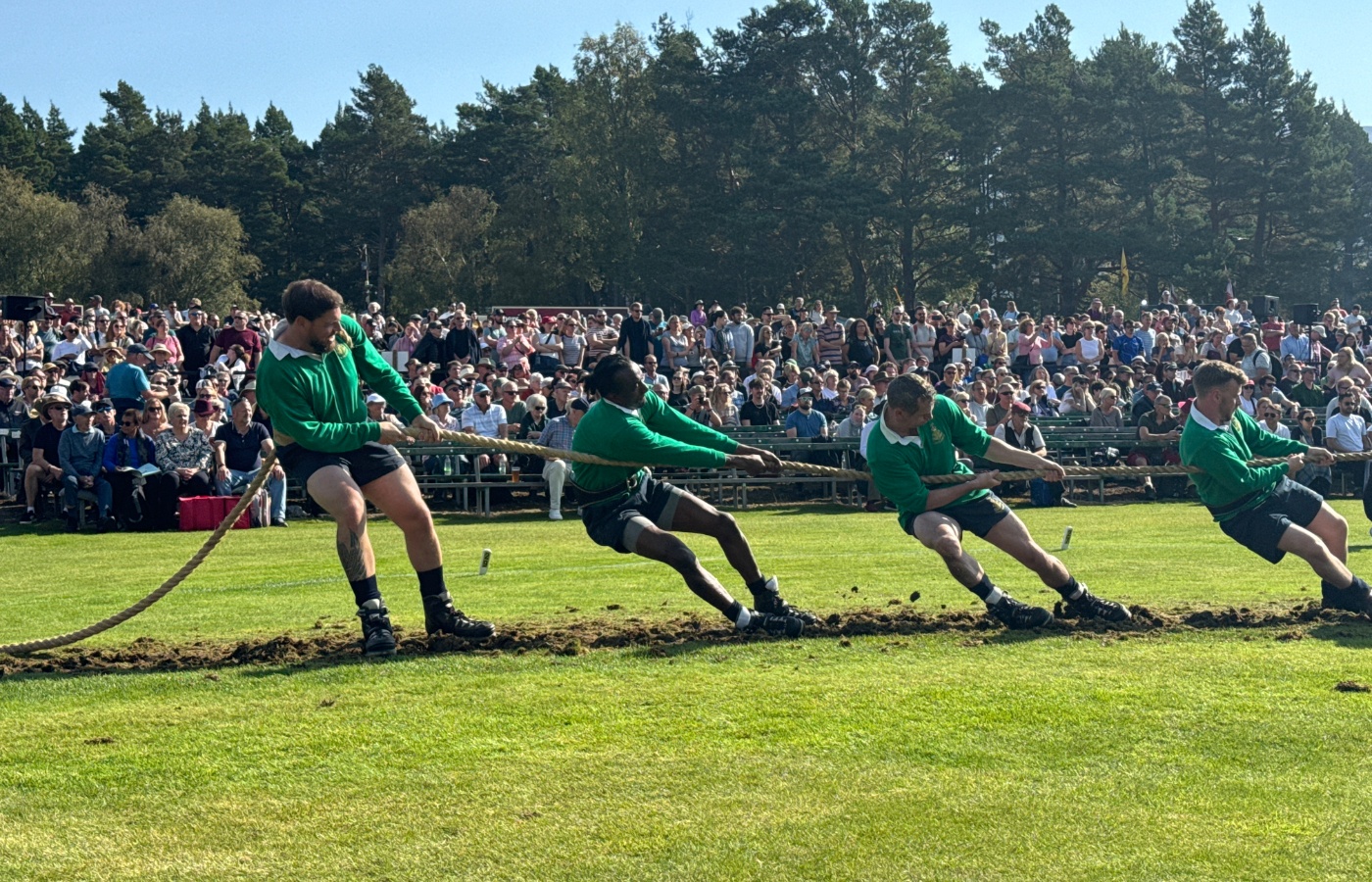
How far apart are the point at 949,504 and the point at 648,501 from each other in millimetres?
1892

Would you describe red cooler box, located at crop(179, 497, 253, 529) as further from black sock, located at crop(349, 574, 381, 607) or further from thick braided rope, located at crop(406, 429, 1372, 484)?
black sock, located at crop(349, 574, 381, 607)

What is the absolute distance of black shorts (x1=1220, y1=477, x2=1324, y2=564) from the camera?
9180mm

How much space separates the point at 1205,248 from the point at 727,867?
2327 inches

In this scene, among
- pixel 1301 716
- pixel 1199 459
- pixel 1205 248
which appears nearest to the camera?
pixel 1301 716

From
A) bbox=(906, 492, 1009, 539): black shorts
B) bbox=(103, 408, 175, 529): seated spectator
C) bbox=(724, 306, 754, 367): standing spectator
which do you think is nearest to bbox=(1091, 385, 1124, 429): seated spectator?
bbox=(724, 306, 754, 367): standing spectator

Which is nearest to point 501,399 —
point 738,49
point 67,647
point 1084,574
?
point 1084,574

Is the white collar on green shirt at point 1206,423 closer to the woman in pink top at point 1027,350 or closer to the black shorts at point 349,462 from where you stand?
the black shorts at point 349,462

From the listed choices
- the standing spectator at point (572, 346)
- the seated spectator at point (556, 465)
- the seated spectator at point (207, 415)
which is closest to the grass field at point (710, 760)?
the seated spectator at point (207, 415)

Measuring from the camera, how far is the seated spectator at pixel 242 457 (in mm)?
18141

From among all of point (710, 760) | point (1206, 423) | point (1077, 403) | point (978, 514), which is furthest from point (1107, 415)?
point (710, 760)

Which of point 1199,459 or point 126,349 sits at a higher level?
point 126,349

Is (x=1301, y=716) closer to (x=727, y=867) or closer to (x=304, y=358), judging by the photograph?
(x=727, y=867)

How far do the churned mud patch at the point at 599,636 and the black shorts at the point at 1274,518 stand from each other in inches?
17.0

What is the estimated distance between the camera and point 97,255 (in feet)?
195
